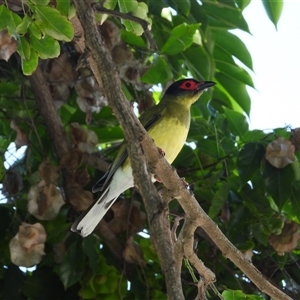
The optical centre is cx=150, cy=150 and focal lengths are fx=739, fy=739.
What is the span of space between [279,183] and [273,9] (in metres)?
0.69

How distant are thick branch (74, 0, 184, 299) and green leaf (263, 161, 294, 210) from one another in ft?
3.54

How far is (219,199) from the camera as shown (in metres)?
2.79

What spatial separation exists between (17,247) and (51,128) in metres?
0.55

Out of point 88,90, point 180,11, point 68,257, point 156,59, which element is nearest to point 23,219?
point 68,257

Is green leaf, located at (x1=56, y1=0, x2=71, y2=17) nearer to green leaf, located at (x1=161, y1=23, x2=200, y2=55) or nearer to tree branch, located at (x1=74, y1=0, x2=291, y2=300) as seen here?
tree branch, located at (x1=74, y1=0, x2=291, y2=300)

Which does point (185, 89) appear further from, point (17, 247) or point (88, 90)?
point (17, 247)

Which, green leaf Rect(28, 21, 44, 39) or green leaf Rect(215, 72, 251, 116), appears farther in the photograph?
green leaf Rect(215, 72, 251, 116)

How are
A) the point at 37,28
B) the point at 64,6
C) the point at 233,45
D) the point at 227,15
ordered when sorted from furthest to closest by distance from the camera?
the point at 233,45, the point at 227,15, the point at 64,6, the point at 37,28

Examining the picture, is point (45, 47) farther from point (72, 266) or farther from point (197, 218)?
point (72, 266)

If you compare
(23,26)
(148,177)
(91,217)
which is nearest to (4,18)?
(23,26)

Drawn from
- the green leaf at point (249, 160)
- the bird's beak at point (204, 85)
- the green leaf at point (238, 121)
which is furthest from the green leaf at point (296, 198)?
the bird's beak at point (204, 85)

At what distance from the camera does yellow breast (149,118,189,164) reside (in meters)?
2.96

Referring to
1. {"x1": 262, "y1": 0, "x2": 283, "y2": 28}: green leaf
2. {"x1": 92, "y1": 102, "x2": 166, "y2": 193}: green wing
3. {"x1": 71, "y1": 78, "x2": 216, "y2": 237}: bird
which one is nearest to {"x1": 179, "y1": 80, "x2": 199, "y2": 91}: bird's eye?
{"x1": 71, "y1": 78, "x2": 216, "y2": 237}: bird

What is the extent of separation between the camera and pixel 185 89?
323cm
